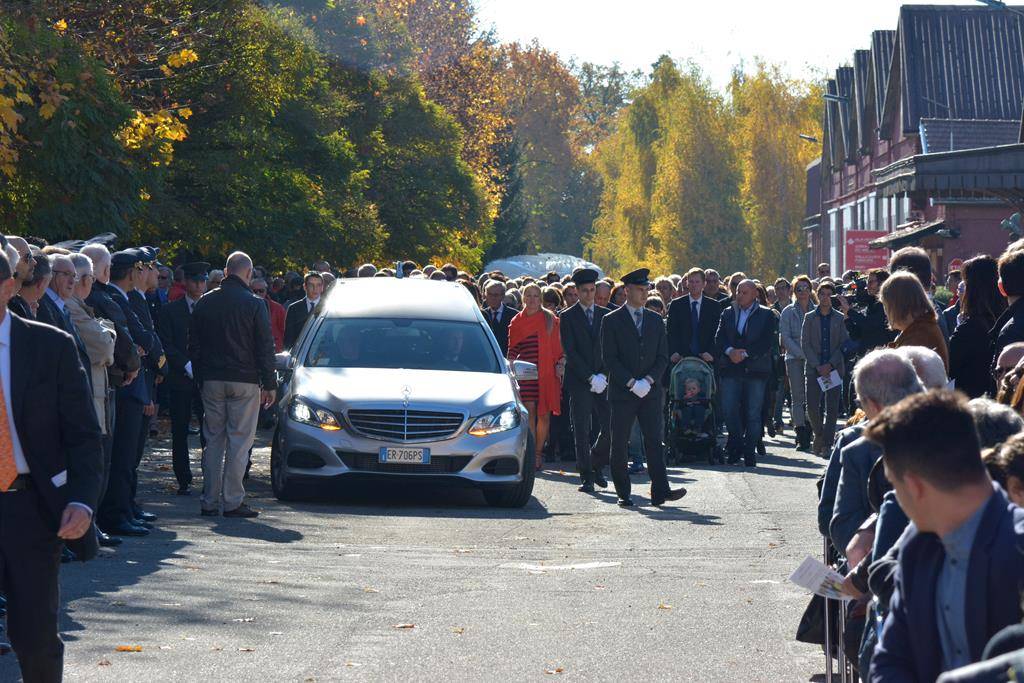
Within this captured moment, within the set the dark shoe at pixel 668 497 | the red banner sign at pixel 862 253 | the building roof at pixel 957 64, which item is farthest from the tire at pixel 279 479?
A: the building roof at pixel 957 64

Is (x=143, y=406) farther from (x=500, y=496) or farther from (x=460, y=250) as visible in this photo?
(x=460, y=250)

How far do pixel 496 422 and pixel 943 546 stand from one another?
1081 centimetres

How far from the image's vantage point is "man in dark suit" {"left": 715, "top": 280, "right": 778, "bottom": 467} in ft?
64.6

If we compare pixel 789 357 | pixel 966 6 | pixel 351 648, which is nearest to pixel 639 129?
pixel 966 6

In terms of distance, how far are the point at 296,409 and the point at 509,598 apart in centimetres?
505

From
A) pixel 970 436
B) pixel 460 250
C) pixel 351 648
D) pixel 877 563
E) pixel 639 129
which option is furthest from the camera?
pixel 639 129

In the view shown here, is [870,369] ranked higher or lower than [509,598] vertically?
higher

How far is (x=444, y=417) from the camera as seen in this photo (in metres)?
14.6

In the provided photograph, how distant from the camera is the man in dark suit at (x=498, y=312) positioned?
1984 centimetres

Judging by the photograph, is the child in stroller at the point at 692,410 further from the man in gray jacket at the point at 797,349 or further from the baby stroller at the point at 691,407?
the man in gray jacket at the point at 797,349

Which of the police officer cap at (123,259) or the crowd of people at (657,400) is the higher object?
the police officer cap at (123,259)

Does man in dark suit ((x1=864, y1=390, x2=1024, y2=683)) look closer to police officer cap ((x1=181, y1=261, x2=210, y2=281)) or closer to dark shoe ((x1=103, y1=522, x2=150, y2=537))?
dark shoe ((x1=103, y1=522, x2=150, y2=537))

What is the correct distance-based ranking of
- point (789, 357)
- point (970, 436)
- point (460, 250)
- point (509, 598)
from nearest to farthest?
point (970, 436), point (509, 598), point (789, 357), point (460, 250)

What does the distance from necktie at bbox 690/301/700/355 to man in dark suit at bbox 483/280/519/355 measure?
6.59 ft
